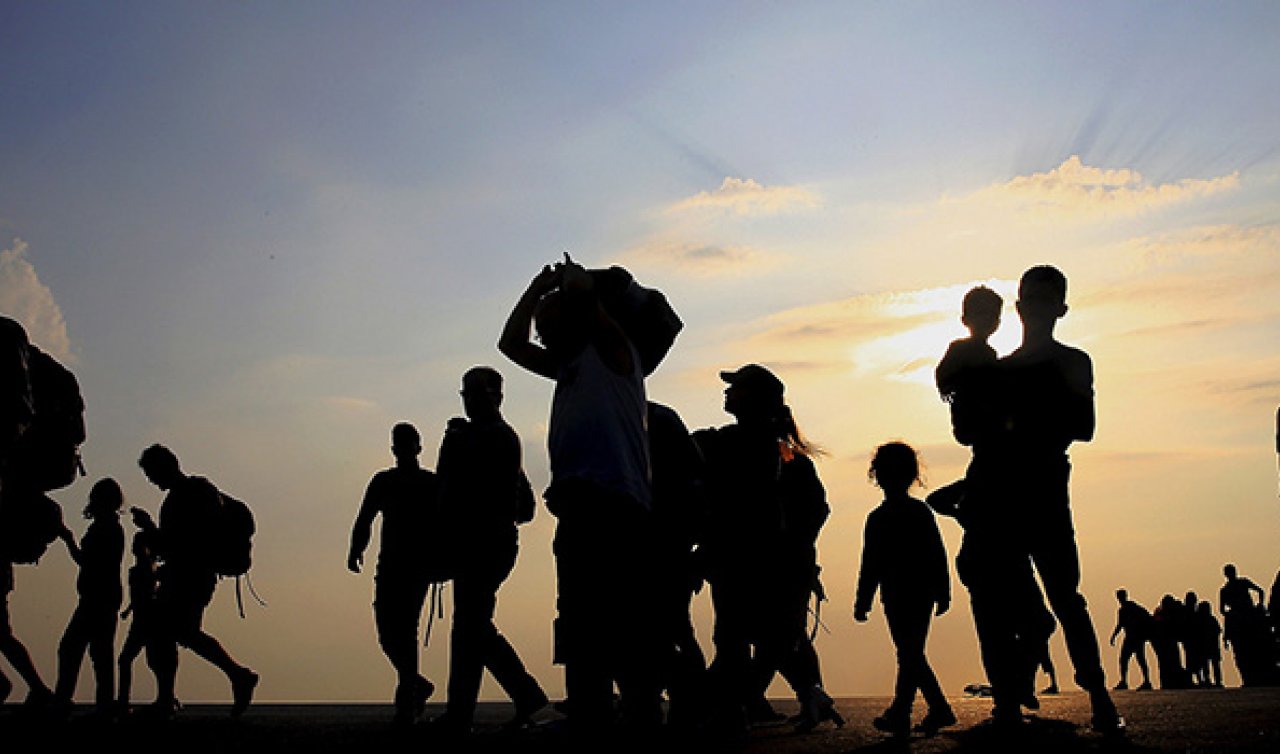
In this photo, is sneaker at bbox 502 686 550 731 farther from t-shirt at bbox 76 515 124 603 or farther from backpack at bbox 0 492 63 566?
t-shirt at bbox 76 515 124 603

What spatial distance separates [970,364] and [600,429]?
2.61 m

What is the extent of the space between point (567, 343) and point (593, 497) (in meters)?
0.59

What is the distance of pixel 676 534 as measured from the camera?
21.4ft

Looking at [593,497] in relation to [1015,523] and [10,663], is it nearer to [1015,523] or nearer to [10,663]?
[1015,523]

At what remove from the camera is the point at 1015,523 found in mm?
7016

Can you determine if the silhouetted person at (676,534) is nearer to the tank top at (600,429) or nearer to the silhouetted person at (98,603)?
the tank top at (600,429)

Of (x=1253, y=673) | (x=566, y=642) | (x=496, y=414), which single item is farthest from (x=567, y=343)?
(x=1253, y=673)

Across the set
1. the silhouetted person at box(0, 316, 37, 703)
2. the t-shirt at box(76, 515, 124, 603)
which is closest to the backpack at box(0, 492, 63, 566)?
the t-shirt at box(76, 515, 124, 603)

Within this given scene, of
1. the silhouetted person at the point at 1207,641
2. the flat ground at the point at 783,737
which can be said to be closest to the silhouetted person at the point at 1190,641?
the silhouetted person at the point at 1207,641

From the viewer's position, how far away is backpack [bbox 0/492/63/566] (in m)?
9.93

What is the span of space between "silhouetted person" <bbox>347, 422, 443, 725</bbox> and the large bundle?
4902 mm

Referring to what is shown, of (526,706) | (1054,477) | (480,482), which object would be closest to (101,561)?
(526,706)

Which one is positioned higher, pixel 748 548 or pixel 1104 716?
pixel 748 548

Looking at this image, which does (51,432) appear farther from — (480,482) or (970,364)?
(970,364)
